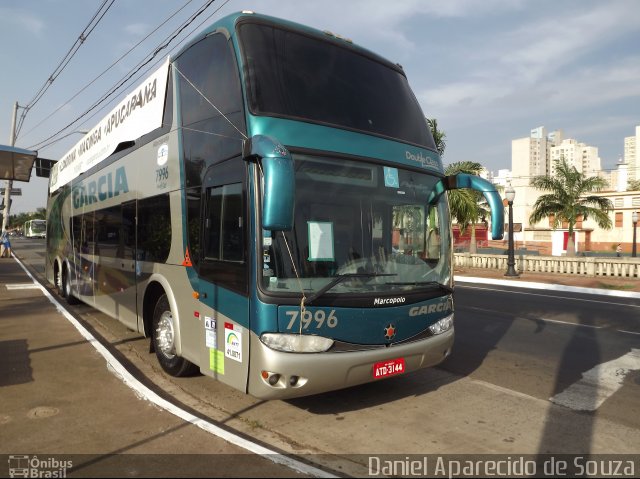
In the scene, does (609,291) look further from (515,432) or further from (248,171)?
(248,171)

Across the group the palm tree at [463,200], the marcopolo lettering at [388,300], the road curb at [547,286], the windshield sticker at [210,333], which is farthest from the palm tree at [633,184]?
the windshield sticker at [210,333]

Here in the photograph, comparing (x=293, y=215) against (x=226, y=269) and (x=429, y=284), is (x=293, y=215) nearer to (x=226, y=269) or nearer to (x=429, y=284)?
(x=226, y=269)

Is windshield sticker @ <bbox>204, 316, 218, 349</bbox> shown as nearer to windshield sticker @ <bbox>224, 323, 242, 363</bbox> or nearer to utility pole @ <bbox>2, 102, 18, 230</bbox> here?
windshield sticker @ <bbox>224, 323, 242, 363</bbox>

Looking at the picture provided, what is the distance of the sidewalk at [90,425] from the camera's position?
3.78 meters

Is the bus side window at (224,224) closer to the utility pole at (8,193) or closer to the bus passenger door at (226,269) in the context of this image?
the bus passenger door at (226,269)

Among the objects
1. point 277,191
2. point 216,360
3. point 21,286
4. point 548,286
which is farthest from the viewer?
point 548,286

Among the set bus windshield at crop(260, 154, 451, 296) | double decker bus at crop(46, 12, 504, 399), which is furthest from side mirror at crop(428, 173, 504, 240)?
bus windshield at crop(260, 154, 451, 296)

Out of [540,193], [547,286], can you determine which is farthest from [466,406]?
[540,193]

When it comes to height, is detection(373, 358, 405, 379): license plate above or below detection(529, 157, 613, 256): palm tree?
below

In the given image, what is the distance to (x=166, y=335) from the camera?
20.2 ft

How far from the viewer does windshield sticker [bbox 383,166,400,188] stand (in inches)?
195

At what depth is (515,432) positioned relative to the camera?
4.59 m

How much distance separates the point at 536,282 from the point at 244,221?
58.8 feet

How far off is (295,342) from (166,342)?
2666mm
